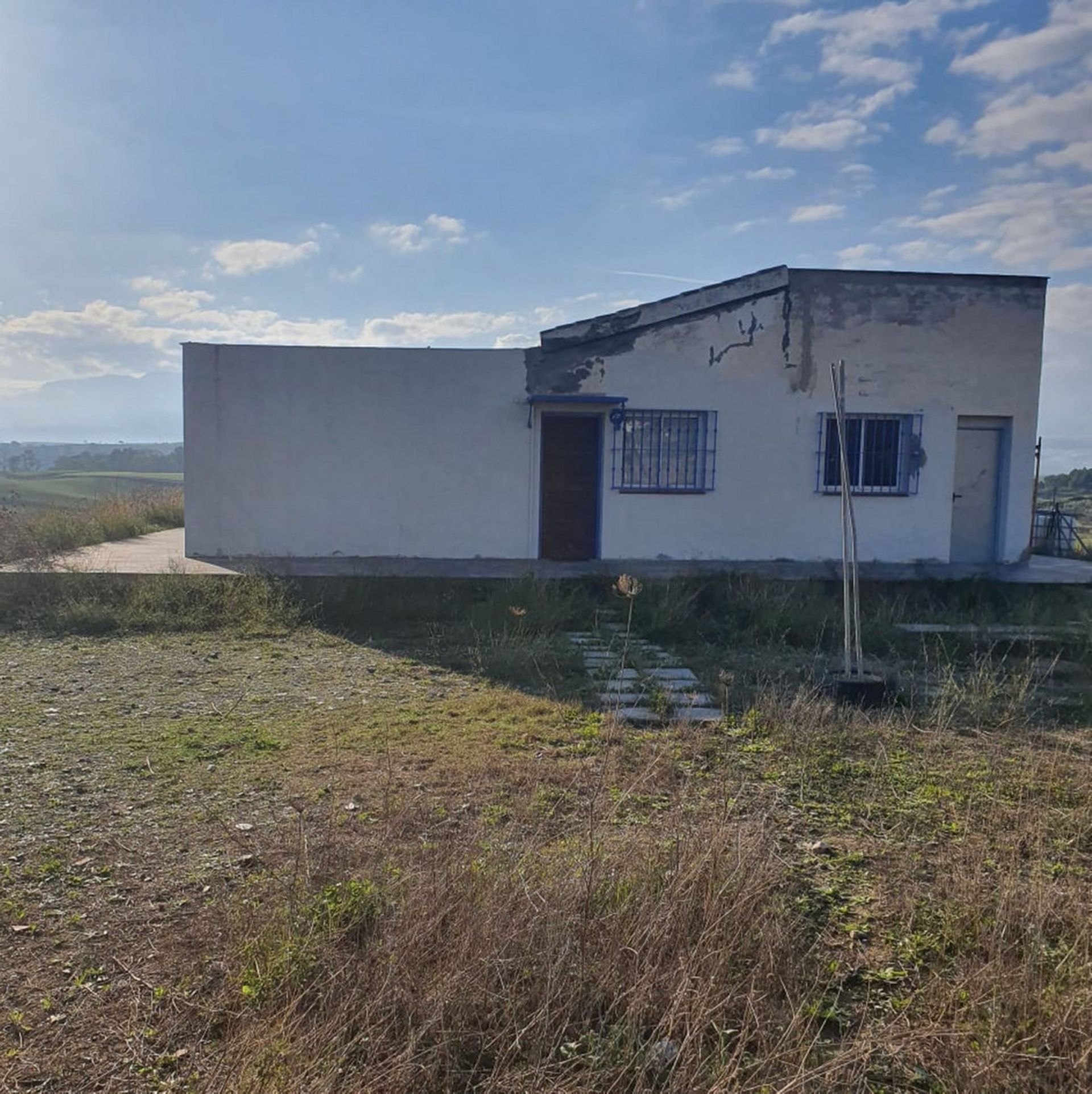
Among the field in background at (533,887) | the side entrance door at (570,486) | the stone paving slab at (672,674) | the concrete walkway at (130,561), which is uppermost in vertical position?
the side entrance door at (570,486)

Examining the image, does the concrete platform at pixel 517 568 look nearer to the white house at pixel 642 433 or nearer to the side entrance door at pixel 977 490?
the white house at pixel 642 433

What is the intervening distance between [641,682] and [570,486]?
5.60 m

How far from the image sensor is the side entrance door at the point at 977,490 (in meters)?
12.4

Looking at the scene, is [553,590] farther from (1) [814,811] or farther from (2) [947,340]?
(2) [947,340]

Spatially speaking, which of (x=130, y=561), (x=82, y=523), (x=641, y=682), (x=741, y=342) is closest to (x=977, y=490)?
(x=741, y=342)

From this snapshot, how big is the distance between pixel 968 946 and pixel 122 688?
5547 millimetres

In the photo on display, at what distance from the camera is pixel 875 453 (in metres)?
12.2

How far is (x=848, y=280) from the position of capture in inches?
461

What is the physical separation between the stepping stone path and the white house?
125 inches

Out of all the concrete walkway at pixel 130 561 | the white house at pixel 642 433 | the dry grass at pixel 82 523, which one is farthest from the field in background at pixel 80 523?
Answer: the white house at pixel 642 433

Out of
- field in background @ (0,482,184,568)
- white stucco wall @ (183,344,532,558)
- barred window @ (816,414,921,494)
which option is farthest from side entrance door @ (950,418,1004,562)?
field in background @ (0,482,184,568)

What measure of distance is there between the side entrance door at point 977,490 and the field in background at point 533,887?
633 cm

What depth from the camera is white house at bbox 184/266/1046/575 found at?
37.7 ft

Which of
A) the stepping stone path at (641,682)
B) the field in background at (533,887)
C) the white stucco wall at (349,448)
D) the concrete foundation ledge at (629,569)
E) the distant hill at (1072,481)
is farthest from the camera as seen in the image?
the distant hill at (1072,481)
